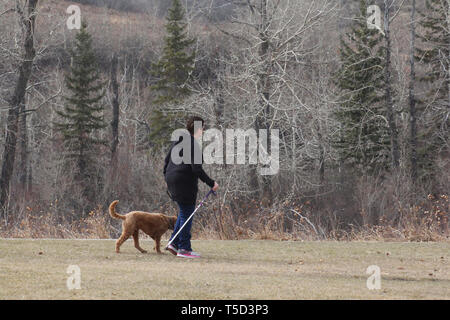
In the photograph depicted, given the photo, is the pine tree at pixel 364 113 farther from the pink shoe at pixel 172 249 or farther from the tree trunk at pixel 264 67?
the pink shoe at pixel 172 249

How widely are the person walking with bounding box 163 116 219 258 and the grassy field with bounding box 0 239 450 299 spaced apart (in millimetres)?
246

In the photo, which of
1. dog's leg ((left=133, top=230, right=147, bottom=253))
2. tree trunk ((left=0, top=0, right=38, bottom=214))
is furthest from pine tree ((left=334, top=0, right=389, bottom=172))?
dog's leg ((left=133, top=230, right=147, bottom=253))

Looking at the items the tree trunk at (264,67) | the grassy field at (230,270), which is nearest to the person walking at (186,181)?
the grassy field at (230,270)

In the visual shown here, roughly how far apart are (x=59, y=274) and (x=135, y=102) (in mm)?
48345

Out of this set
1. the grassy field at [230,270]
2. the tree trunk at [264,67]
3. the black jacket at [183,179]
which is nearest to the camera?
the grassy field at [230,270]

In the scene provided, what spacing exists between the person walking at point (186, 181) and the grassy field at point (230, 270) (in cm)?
25

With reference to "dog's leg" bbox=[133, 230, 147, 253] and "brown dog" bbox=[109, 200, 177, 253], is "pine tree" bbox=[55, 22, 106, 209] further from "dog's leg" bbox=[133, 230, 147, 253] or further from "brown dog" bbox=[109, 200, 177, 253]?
"brown dog" bbox=[109, 200, 177, 253]

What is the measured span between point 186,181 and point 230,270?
5.42 ft

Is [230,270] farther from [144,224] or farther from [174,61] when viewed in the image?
[174,61]

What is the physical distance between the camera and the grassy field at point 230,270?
795 centimetres

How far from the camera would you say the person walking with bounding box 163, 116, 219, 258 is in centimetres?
1050

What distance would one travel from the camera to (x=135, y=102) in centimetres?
5672
